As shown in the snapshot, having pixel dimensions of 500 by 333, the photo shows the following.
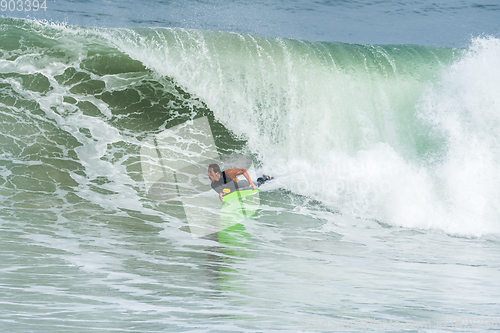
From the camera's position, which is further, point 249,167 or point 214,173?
point 249,167

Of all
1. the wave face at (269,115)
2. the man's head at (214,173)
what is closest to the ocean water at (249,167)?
the wave face at (269,115)

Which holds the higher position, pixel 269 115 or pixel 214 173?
pixel 269 115

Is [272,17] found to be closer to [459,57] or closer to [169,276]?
[459,57]

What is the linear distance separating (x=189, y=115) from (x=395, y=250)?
6376 mm

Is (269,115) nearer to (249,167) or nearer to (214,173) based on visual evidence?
(249,167)

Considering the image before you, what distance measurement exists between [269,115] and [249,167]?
147cm

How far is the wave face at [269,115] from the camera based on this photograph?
8383 millimetres

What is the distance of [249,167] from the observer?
1028cm

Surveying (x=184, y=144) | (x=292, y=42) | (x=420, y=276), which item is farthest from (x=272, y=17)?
(x=420, y=276)

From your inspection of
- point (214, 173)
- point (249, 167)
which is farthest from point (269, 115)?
point (214, 173)

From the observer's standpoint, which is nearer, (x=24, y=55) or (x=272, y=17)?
(x=24, y=55)

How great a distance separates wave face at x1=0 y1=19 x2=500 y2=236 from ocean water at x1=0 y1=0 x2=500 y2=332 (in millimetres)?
46

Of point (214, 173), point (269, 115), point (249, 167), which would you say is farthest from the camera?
point (269, 115)

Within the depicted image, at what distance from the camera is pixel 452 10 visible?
1652 centimetres
